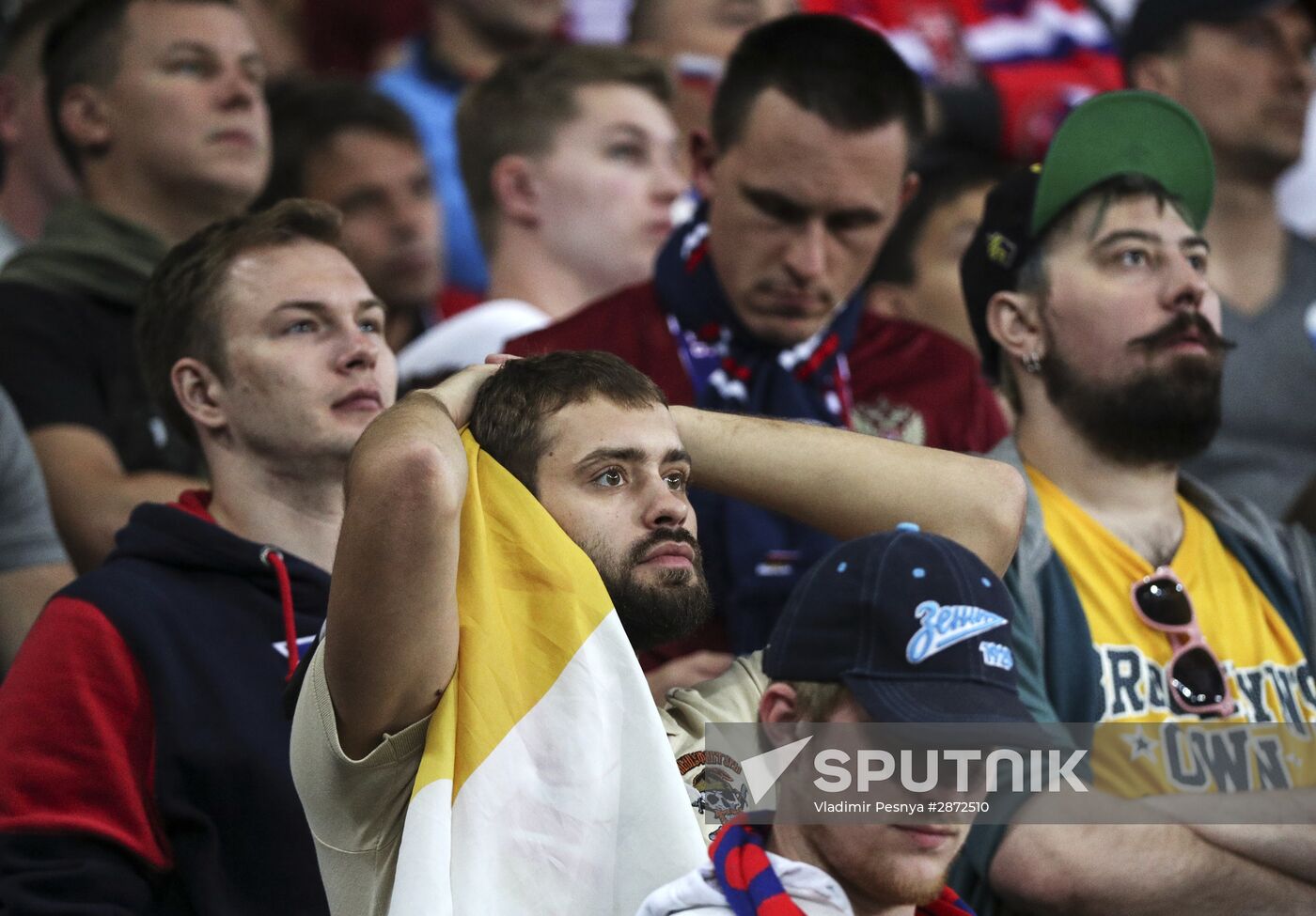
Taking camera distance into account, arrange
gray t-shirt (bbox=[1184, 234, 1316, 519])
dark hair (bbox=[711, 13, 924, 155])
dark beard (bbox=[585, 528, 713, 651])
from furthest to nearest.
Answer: gray t-shirt (bbox=[1184, 234, 1316, 519]) → dark hair (bbox=[711, 13, 924, 155]) → dark beard (bbox=[585, 528, 713, 651])

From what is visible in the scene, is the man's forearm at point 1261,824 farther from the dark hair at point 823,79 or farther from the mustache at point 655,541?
the dark hair at point 823,79

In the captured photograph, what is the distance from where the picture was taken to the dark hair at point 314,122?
5.78 metres

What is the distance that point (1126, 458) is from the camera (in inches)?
155

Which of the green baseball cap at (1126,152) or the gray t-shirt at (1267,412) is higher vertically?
the green baseball cap at (1126,152)

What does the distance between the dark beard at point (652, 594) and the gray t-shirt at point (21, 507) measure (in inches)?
63.1

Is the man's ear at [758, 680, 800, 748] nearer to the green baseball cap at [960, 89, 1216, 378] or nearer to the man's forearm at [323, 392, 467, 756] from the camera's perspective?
the man's forearm at [323, 392, 467, 756]

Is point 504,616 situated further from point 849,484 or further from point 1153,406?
point 1153,406

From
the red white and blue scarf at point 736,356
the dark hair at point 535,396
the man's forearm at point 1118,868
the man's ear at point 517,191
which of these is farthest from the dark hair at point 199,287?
the man's forearm at point 1118,868

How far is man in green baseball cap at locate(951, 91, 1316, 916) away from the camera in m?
3.61

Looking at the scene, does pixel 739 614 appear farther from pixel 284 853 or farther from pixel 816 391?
pixel 284 853

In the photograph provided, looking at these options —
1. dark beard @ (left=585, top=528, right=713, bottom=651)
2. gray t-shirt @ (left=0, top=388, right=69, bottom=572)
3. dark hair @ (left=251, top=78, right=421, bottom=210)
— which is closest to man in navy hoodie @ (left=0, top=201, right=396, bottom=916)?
gray t-shirt @ (left=0, top=388, right=69, bottom=572)

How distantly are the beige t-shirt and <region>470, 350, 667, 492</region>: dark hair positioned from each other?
1.28 ft

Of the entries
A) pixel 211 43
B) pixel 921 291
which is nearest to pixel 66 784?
pixel 211 43

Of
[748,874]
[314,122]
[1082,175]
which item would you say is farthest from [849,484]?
[314,122]
